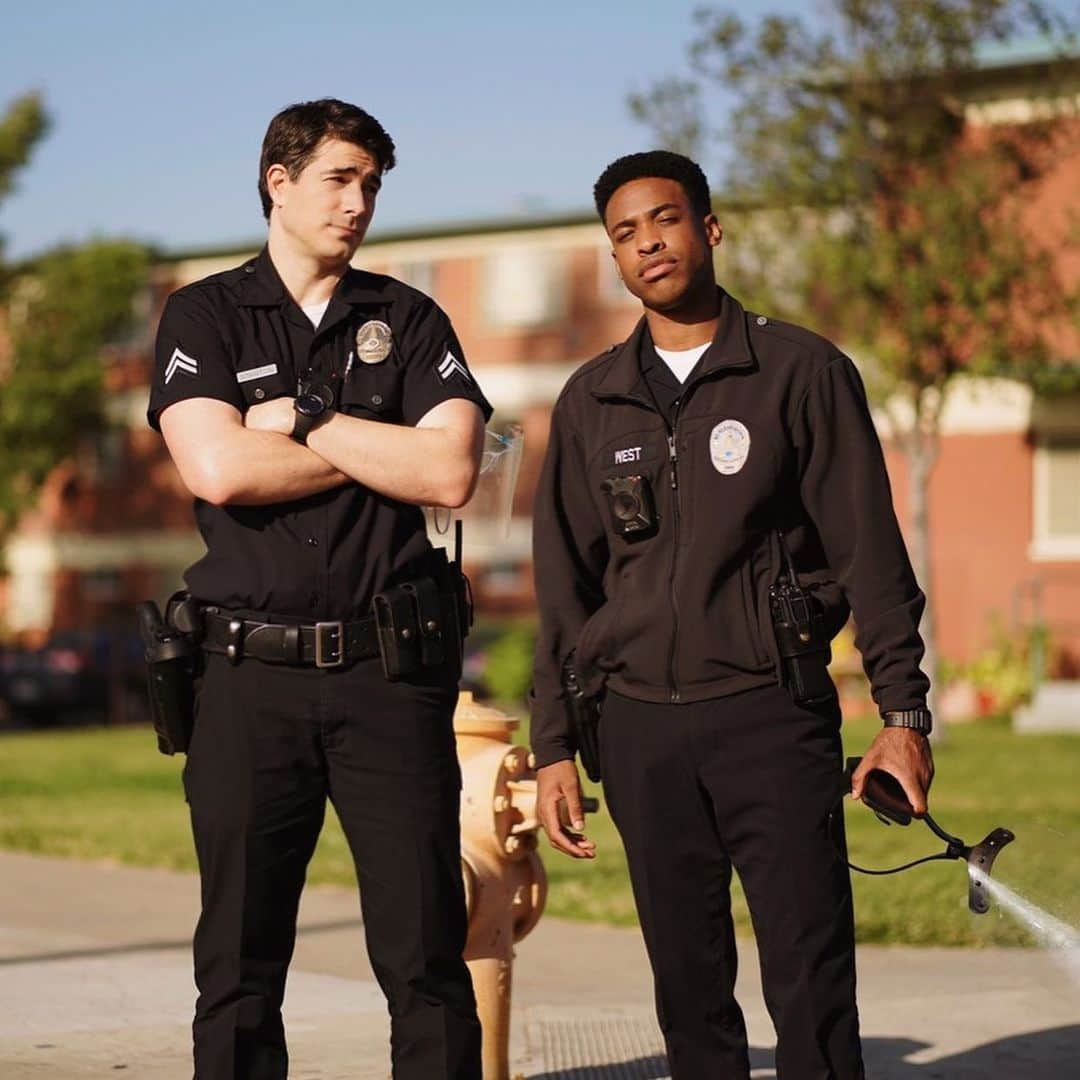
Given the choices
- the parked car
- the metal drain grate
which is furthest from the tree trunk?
the metal drain grate

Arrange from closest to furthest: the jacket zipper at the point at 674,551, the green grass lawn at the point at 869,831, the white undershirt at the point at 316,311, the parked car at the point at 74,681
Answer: the jacket zipper at the point at 674,551 → the white undershirt at the point at 316,311 → the green grass lawn at the point at 869,831 → the parked car at the point at 74,681

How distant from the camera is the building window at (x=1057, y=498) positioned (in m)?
28.4

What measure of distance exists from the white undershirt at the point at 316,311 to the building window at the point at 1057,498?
2533 centimetres

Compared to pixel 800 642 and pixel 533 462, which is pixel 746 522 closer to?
pixel 800 642

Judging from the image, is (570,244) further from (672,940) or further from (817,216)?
(672,940)

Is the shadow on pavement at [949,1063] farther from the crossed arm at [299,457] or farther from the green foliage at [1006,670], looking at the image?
the green foliage at [1006,670]

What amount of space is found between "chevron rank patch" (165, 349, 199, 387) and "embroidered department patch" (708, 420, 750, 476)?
1.06m

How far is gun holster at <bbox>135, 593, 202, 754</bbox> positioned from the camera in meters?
4.12

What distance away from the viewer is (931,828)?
13.2 ft

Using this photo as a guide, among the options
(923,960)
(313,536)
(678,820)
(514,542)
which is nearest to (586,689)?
(678,820)

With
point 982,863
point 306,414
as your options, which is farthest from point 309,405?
point 982,863

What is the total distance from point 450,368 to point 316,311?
1.00 ft

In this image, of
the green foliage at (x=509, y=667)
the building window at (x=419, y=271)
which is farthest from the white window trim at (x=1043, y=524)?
the building window at (x=419, y=271)

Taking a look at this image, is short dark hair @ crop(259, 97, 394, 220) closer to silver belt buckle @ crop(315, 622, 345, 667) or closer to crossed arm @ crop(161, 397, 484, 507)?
crossed arm @ crop(161, 397, 484, 507)
